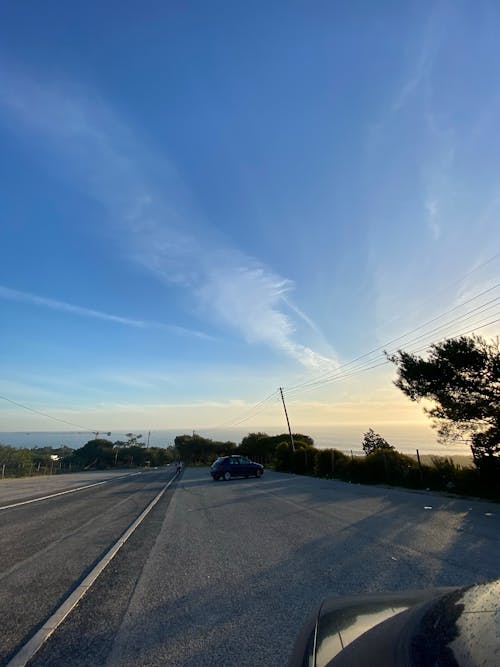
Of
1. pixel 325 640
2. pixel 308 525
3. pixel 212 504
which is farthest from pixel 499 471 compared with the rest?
pixel 325 640

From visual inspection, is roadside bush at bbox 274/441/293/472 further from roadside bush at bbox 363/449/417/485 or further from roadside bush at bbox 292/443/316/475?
roadside bush at bbox 363/449/417/485

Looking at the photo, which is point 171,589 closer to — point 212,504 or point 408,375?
point 212,504

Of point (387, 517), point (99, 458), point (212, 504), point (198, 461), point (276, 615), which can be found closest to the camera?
point (276, 615)

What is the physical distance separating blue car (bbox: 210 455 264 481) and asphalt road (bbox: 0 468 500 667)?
15210mm

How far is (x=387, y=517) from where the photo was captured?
9672 mm

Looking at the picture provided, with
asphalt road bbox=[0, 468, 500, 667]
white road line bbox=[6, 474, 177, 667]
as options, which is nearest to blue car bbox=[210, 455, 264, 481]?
asphalt road bbox=[0, 468, 500, 667]

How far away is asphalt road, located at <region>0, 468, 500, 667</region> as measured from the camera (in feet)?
11.2

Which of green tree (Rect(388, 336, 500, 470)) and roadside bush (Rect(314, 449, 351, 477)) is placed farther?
roadside bush (Rect(314, 449, 351, 477))

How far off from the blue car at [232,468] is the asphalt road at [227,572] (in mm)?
15210

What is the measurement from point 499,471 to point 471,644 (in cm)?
1492

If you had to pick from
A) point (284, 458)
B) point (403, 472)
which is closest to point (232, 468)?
point (403, 472)

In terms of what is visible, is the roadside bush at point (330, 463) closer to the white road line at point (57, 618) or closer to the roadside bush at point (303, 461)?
the roadside bush at point (303, 461)

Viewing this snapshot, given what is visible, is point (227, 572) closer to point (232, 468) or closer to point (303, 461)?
point (232, 468)

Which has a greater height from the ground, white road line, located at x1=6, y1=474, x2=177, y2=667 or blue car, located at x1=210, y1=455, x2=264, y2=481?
blue car, located at x1=210, y1=455, x2=264, y2=481
